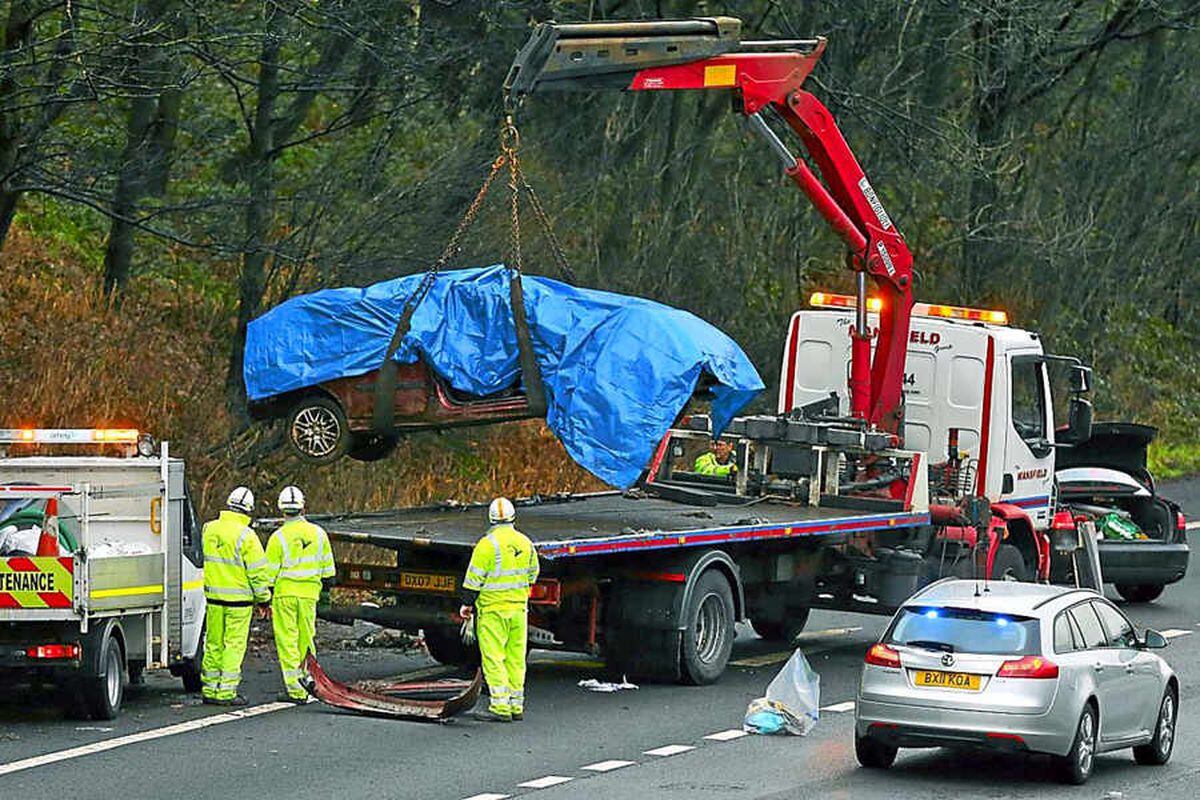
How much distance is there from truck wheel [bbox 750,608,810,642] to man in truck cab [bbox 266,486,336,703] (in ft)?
18.5

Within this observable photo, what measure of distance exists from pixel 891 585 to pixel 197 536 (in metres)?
6.19

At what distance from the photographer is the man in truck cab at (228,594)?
1611 cm

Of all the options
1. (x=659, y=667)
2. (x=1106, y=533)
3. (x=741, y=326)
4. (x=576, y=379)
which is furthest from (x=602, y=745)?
(x=741, y=326)

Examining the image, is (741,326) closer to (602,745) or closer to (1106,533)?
(1106,533)

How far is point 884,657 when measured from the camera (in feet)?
44.9

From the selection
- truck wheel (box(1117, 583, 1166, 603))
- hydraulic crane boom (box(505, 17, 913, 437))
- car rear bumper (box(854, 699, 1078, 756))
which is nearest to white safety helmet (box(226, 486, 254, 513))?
hydraulic crane boom (box(505, 17, 913, 437))

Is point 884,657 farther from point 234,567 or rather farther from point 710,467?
point 710,467

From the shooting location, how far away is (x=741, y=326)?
32.1 meters

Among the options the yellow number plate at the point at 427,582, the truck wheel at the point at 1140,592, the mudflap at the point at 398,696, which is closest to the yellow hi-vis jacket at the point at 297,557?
the mudflap at the point at 398,696

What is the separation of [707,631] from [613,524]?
116cm

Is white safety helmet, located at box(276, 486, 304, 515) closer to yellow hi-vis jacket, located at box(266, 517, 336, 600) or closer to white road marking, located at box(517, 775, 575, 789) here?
yellow hi-vis jacket, located at box(266, 517, 336, 600)

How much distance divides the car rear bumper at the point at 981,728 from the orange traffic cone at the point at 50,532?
Answer: 5.82 meters

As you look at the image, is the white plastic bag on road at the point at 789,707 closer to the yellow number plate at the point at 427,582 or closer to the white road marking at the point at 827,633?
the yellow number plate at the point at 427,582

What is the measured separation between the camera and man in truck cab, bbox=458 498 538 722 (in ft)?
50.6
